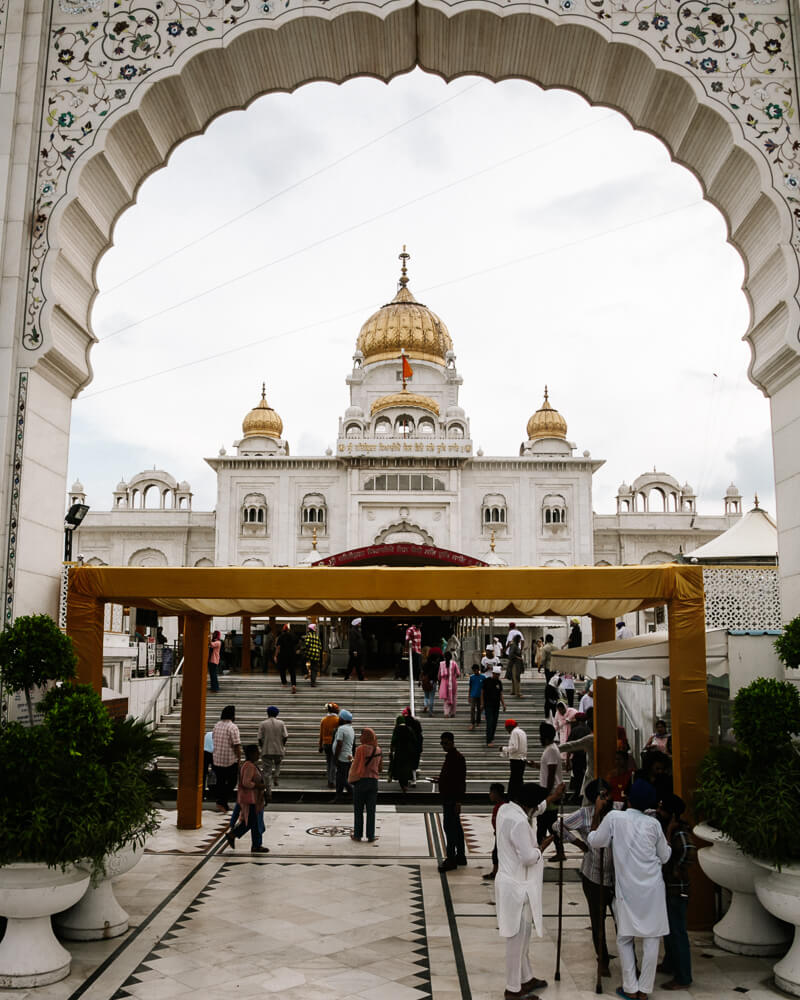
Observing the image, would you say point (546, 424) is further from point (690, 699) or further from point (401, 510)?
point (690, 699)

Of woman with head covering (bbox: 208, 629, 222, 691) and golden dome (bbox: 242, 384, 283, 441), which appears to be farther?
golden dome (bbox: 242, 384, 283, 441)

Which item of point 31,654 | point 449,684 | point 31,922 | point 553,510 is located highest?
point 553,510

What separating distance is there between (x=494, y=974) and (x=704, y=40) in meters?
6.74

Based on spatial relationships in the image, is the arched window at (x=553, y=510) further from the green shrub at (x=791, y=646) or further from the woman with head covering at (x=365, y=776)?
the green shrub at (x=791, y=646)

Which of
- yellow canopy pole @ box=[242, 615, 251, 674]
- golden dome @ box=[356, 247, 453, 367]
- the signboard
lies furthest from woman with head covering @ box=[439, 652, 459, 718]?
golden dome @ box=[356, 247, 453, 367]

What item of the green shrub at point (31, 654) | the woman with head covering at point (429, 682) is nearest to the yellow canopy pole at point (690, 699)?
the green shrub at point (31, 654)

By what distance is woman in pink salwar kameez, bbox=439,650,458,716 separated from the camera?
54.4ft

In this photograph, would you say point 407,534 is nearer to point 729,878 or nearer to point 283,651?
point 283,651

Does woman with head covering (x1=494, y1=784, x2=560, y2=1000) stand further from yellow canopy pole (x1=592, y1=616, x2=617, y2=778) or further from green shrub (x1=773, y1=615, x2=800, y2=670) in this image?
yellow canopy pole (x1=592, y1=616, x2=617, y2=778)

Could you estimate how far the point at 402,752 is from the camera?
11.8 m

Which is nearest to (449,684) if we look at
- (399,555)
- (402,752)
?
(402,752)

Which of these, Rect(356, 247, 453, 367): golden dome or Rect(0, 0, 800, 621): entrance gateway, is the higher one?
Rect(356, 247, 453, 367): golden dome

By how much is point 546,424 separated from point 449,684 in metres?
26.9

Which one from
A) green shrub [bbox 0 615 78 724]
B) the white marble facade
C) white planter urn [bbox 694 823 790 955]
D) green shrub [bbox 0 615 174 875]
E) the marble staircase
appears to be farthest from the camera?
the white marble facade
